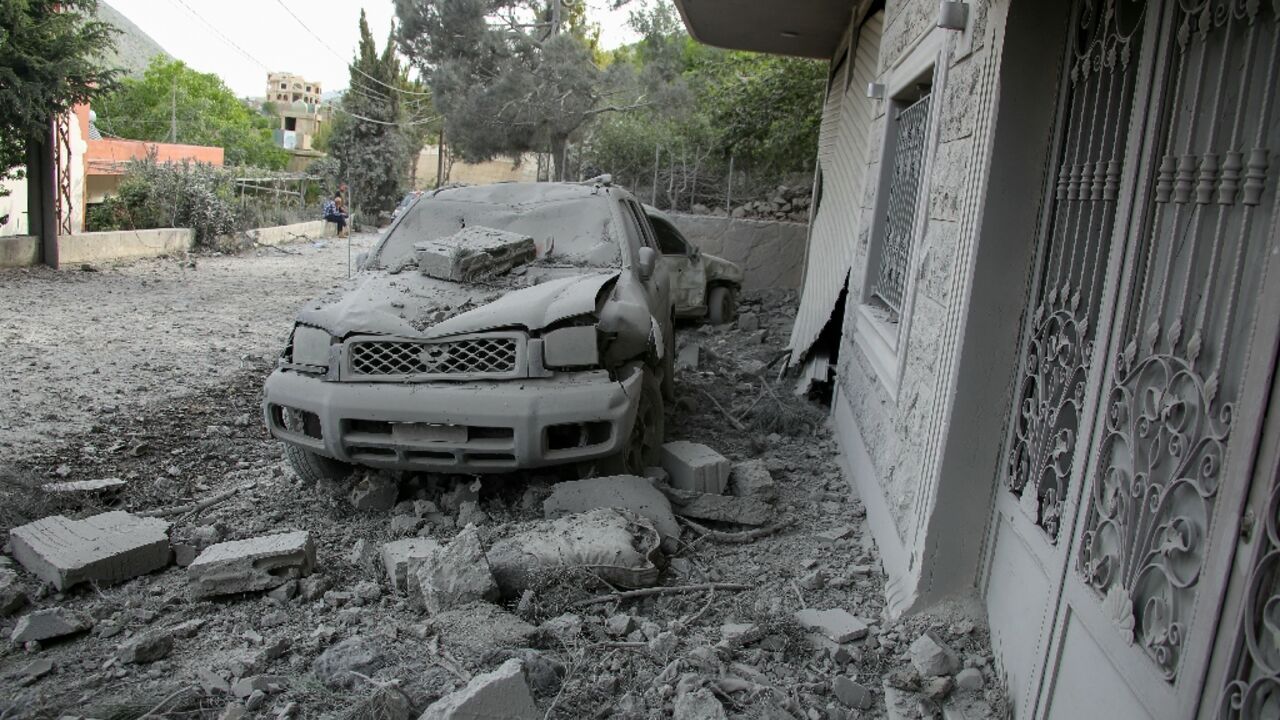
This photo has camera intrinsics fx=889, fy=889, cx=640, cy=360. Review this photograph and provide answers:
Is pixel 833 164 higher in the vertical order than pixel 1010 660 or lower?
higher

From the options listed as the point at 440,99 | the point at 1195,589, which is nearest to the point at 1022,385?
the point at 1195,589

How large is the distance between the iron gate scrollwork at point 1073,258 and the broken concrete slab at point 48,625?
11.8 ft

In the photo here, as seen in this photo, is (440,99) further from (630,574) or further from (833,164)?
(630,574)

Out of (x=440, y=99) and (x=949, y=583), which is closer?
(x=949, y=583)

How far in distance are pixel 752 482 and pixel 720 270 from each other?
6344 millimetres

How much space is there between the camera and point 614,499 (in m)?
4.45

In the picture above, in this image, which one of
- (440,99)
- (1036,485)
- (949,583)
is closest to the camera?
(1036,485)

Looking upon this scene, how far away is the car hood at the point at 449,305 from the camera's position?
14.9 feet

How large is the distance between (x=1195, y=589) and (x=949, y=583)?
1.55 metres

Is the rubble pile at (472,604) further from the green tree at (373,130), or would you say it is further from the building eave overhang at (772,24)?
the green tree at (373,130)

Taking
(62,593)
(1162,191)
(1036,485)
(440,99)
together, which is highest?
(440,99)

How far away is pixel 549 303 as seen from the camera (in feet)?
15.2

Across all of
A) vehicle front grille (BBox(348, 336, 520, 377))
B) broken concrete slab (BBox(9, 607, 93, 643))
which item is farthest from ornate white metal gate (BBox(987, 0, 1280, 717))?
broken concrete slab (BBox(9, 607, 93, 643))

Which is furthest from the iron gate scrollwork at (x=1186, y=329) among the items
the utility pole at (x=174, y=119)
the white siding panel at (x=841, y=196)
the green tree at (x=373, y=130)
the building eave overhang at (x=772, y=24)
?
the utility pole at (x=174, y=119)
